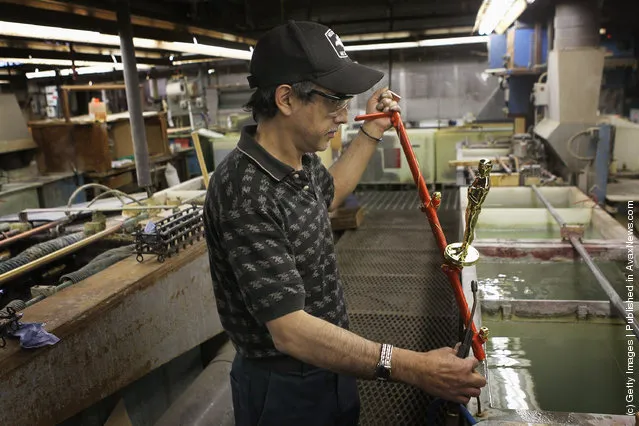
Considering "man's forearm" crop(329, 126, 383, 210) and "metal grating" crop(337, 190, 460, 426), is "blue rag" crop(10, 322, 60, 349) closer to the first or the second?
"man's forearm" crop(329, 126, 383, 210)

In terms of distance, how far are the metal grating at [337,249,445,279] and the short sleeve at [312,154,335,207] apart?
7.86 ft

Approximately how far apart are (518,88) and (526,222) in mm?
2987

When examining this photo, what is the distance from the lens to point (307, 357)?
132 centimetres

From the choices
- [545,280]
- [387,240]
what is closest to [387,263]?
[387,240]

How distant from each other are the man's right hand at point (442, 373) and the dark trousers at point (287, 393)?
1.46 feet

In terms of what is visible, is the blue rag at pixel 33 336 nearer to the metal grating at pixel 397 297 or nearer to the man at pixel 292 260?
the man at pixel 292 260

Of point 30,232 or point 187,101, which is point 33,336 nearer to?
point 30,232

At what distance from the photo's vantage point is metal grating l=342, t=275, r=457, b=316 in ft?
11.5

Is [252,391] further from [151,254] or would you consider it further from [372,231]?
[372,231]

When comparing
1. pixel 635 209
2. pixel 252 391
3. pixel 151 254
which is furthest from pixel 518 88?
pixel 252 391

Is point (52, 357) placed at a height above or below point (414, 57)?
below

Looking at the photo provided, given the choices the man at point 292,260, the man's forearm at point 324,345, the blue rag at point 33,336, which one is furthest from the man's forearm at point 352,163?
the blue rag at point 33,336

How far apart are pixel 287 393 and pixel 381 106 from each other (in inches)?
44.8

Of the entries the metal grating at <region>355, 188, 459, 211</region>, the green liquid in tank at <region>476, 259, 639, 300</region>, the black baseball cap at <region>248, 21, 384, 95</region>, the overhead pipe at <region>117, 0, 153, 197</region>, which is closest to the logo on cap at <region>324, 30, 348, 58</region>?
the black baseball cap at <region>248, 21, 384, 95</region>
